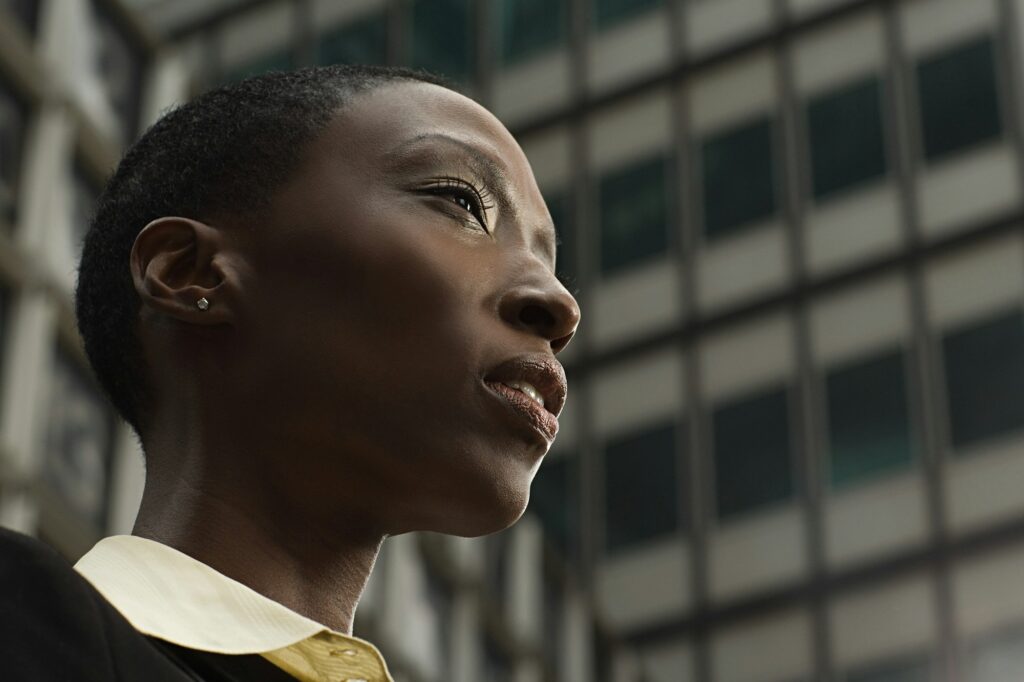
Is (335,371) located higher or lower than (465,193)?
lower

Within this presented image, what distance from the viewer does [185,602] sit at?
2.51 m

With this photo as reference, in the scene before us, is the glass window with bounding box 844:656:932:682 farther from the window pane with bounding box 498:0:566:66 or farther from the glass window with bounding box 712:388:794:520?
the window pane with bounding box 498:0:566:66

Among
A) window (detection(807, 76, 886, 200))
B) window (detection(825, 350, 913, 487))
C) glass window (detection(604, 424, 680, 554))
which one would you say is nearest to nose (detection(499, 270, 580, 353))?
window (detection(825, 350, 913, 487))

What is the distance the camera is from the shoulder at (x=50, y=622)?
2045 mm

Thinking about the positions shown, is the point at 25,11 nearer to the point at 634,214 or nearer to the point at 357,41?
the point at 634,214

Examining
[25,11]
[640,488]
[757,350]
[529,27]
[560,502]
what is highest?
[529,27]

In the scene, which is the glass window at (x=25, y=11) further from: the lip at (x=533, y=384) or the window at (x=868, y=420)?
the lip at (x=533, y=384)

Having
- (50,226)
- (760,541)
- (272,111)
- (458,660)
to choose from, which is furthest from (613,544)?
(272,111)

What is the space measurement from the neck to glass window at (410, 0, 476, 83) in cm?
3160

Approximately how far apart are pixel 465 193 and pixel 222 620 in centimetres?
77

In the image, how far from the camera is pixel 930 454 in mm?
27594

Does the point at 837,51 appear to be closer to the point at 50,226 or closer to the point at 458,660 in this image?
the point at 458,660

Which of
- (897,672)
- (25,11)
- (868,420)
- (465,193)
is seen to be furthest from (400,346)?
(868,420)

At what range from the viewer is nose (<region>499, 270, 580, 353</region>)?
111 inches
